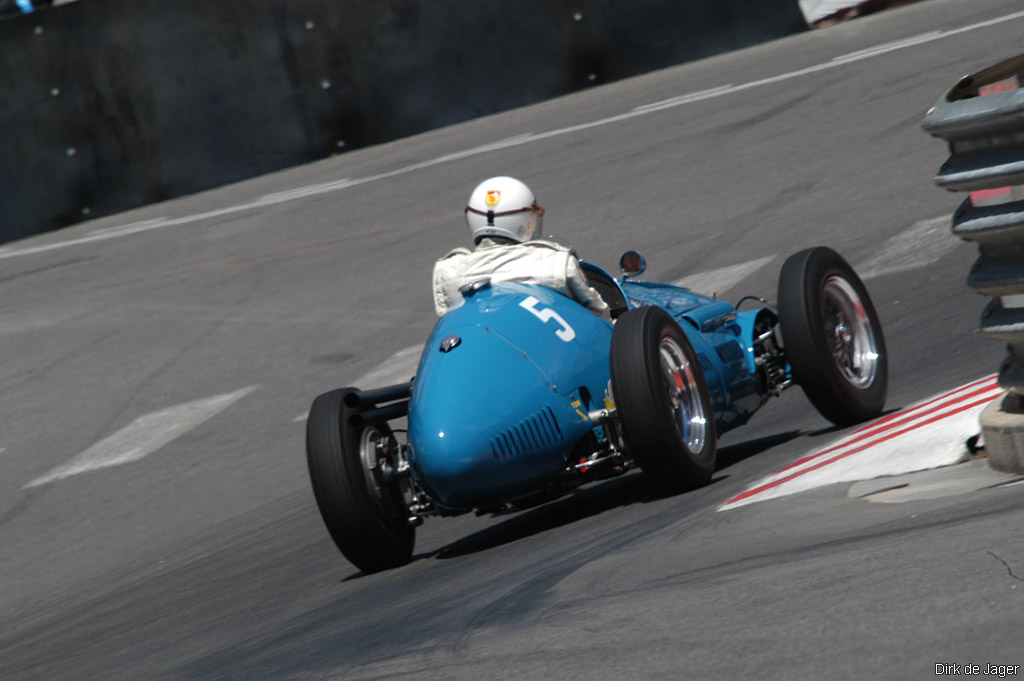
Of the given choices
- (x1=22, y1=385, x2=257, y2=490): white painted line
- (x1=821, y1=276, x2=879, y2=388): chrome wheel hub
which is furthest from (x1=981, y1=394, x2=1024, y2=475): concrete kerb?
(x1=22, y1=385, x2=257, y2=490): white painted line

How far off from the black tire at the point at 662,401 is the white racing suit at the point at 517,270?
0.54 meters

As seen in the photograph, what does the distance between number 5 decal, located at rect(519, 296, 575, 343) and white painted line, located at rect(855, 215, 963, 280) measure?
4711 millimetres

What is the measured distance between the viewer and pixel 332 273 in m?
14.7

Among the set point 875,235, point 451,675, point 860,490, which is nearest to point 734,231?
point 875,235

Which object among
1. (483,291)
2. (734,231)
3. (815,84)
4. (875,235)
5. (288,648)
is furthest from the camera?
(815,84)

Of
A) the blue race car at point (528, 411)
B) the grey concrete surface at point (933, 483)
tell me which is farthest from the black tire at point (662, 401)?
the grey concrete surface at point (933, 483)

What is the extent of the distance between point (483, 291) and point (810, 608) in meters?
3.31

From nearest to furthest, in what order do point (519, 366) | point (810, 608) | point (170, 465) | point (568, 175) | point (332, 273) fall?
point (810, 608)
point (519, 366)
point (170, 465)
point (332, 273)
point (568, 175)

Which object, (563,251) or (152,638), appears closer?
(152,638)

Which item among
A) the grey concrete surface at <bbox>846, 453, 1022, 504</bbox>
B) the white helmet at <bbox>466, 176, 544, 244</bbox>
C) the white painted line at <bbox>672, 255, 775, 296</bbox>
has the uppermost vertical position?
the white helmet at <bbox>466, 176, 544, 244</bbox>

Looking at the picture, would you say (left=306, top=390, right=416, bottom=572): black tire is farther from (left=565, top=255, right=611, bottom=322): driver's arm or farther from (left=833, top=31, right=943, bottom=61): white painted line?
(left=833, top=31, right=943, bottom=61): white painted line

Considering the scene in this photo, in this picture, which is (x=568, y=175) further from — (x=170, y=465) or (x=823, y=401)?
(x=823, y=401)

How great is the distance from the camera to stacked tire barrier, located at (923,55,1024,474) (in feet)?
15.6

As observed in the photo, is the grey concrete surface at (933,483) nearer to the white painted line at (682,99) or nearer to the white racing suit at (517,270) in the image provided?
the white racing suit at (517,270)
